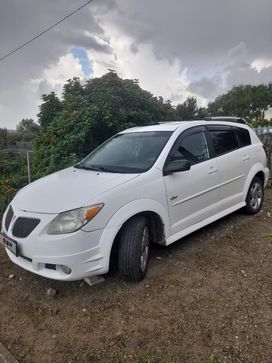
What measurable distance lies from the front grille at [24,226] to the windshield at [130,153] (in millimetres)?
1017

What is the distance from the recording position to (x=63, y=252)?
257 cm

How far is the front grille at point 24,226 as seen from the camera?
2.72 metres

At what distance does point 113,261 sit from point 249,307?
1.37 metres

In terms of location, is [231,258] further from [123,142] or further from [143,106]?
[143,106]

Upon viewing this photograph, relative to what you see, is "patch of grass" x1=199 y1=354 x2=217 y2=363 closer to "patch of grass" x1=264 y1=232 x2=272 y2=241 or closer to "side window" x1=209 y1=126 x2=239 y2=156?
"patch of grass" x1=264 y1=232 x2=272 y2=241

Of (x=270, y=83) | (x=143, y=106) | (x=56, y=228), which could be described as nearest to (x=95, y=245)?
(x=56, y=228)

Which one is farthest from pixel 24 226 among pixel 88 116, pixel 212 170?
pixel 88 116

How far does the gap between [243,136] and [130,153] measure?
2072 mm

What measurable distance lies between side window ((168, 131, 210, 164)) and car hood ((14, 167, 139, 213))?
71 centimetres

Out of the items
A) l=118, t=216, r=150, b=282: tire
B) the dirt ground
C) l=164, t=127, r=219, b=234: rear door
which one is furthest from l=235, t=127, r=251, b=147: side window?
l=118, t=216, r=150, b=282: tire

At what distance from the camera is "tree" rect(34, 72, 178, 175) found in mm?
6926

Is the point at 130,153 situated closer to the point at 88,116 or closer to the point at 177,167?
the point at 177,167

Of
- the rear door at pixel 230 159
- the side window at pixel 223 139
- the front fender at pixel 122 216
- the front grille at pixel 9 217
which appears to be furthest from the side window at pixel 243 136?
the front grille at pixel 9 217

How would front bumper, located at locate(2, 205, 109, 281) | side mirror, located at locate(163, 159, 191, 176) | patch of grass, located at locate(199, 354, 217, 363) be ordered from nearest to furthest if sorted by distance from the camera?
patch of grass, located at locate(199, 354, 217, 363) < front bumper, located at locate(2, 205, 109, 281) < side mirror, located at locate(163, 159, 191, 176)
